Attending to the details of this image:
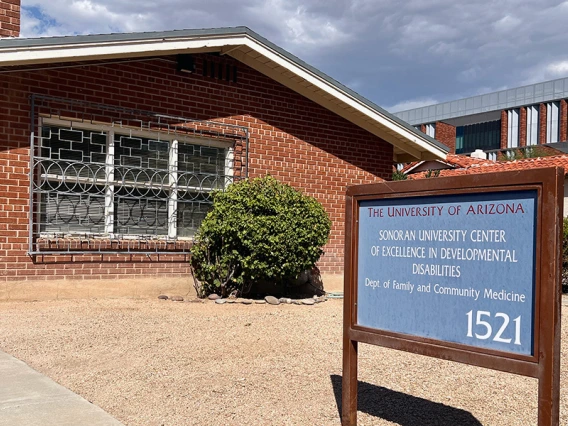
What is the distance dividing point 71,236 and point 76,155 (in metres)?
1.18

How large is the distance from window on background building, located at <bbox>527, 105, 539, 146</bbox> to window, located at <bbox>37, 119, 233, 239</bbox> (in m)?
39.5

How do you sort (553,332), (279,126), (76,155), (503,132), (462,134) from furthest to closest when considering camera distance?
(462,134) → (503,132) → (279,126) → (76,155) → (553,332)

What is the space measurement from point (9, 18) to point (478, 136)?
45.1 m

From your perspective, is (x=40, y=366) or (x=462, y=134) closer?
(x=40, y=366)

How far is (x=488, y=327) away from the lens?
3.43 meters

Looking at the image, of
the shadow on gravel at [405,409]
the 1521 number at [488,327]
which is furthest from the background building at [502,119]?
the 1521 number at [488,327]

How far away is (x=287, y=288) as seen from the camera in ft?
35.4

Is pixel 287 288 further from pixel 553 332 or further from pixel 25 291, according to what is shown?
pixel 553 332

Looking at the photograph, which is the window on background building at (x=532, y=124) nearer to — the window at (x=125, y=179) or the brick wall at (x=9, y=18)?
the window at (x=125, y=179)

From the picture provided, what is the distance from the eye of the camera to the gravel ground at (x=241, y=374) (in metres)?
4.25

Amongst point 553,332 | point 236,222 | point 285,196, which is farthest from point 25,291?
point 553,332

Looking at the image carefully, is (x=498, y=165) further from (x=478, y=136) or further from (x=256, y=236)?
(x=478, y=136)

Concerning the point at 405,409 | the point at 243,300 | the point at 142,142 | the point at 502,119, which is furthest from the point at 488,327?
the point at 502,119

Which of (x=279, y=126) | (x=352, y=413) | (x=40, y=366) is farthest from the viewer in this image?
(x=279, y=126)
